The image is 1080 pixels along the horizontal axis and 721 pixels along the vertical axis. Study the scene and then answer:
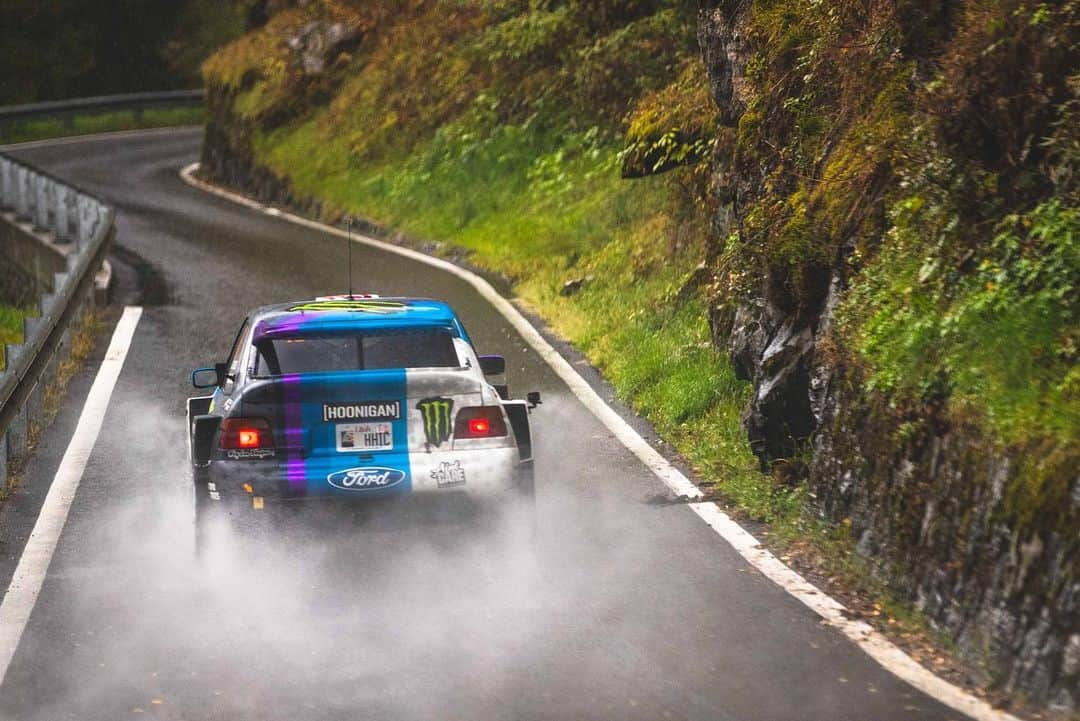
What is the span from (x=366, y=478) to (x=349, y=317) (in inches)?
43.4

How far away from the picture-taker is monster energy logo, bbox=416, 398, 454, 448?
28.5 feet

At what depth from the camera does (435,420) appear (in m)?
8.71

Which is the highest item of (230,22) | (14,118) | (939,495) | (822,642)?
(230,22)

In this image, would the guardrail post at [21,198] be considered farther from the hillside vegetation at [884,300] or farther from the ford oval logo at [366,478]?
the ford oval logo at [366,478]

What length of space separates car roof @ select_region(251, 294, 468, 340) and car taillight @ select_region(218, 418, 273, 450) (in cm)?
72

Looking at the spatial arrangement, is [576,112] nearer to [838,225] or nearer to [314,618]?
[838,225]

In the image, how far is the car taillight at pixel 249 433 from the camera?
8586mm

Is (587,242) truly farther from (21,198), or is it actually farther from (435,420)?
(435,420)

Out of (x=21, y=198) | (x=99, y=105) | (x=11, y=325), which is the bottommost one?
(x=11, y=325)

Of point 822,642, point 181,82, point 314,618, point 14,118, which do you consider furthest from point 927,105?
point 181,82

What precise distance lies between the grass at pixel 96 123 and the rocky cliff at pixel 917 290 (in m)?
37.9

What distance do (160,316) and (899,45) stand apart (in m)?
10.8

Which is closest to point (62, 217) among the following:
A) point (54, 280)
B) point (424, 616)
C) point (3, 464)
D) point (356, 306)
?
point (54, 280)

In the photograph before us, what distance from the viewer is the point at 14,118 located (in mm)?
45219
